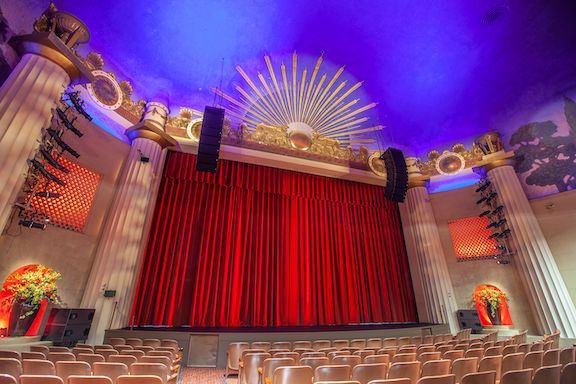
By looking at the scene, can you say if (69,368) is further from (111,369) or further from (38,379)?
(38,379)

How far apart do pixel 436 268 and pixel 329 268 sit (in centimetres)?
425

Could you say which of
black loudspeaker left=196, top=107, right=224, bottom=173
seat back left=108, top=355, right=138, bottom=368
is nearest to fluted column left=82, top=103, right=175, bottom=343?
A: black loudspeaker left=196, top=107, right=224, bottom=173

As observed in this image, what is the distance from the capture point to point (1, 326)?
17.7 feet

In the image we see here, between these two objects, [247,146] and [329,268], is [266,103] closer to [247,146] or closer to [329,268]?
[247,146]

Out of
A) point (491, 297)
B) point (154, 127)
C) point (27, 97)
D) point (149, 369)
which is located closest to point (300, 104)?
point (154, 127)

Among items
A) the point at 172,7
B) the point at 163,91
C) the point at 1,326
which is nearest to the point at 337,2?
the point at 172,7

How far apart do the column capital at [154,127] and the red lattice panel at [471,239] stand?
467 inches

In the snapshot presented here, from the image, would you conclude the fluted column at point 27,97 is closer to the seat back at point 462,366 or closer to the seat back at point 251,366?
the seat back at point 251,366

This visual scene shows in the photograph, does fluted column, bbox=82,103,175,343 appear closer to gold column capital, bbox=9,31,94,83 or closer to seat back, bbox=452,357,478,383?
gold column capital, bbox=9,31,94,83

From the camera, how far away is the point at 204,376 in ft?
17.0

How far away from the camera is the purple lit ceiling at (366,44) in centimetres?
807

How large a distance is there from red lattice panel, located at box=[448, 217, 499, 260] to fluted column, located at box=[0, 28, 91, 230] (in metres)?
13.9

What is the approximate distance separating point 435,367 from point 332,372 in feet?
3.72

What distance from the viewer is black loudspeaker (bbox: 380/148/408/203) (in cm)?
925
